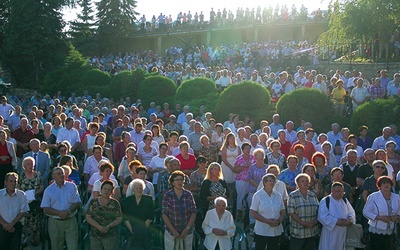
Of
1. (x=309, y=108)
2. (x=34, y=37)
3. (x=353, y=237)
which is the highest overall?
(x=34, y=37)

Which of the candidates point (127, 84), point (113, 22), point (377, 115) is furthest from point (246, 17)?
point (377, 115)

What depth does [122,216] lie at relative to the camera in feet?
34.9

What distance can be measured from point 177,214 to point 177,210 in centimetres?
6

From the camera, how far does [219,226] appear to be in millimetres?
10336

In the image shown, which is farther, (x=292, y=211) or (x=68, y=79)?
(x=68, y=79)

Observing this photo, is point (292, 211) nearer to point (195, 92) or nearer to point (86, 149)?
point (86, 149)

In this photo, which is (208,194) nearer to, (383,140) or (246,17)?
(383,140)

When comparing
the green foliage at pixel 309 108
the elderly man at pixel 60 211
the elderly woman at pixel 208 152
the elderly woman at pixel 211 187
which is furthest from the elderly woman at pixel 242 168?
the green foliage at pixel 309 108

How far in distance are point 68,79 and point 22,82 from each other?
44.4 ft

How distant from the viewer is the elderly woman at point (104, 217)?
10.2 meters

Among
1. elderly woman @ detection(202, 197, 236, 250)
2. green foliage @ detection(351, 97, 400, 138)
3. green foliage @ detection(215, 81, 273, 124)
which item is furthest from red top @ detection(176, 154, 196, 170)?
green foliage @ detection(215, 81, 273, 124)

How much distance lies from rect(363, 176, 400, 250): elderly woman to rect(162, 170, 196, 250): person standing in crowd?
286 cm

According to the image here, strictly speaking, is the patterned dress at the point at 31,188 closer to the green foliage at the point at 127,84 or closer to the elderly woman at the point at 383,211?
the elderly woman at the point at 383,211

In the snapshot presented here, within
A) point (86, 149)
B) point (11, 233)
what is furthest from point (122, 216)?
point (86, 149)
